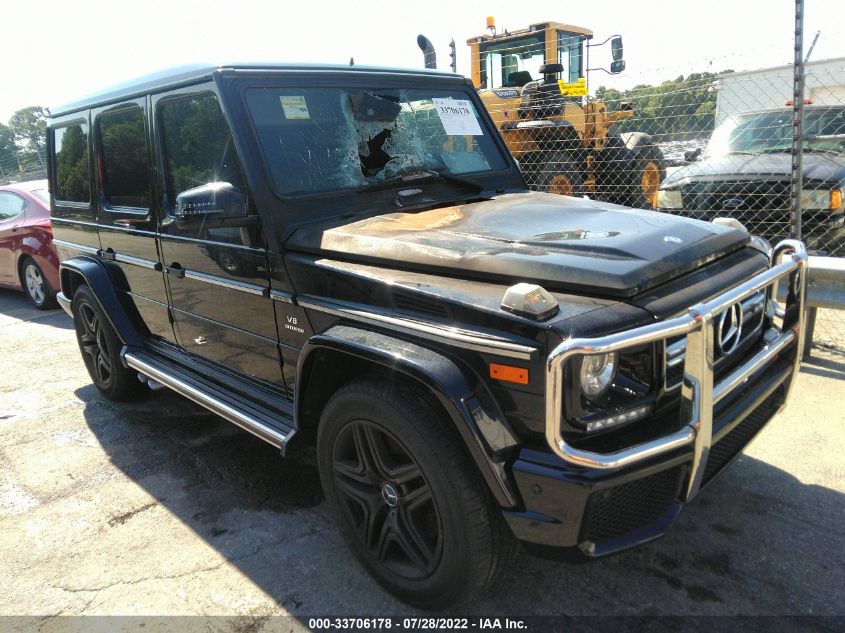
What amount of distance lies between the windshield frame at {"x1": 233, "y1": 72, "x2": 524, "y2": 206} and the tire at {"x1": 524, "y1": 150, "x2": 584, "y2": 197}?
492 cm

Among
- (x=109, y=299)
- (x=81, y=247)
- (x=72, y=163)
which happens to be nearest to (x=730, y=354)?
(x=109, y=299)

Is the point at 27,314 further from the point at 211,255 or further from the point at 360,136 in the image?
the point at 360,136

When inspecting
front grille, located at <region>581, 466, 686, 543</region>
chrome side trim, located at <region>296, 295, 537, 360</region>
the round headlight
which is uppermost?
chrome side trim, located at <region>296, 295, 537, 360</region>

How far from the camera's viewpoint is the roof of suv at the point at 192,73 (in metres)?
3.04

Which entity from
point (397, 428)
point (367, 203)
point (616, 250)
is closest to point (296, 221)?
point (367, 203)

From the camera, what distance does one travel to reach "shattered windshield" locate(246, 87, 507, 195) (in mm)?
2988

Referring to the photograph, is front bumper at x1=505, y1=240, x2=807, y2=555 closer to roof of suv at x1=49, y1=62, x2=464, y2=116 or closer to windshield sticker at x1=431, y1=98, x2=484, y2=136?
windshield sticker at x1=431, y1=98, x2=484, y2=136

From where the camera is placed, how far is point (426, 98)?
3.65 metres

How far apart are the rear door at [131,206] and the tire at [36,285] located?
4242 millimetres

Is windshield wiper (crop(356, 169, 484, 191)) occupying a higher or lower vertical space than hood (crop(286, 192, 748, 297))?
higher

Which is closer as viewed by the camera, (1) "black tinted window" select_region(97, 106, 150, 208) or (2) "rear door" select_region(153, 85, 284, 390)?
(2) "rear door" select_region(153, 85, 284, 390)

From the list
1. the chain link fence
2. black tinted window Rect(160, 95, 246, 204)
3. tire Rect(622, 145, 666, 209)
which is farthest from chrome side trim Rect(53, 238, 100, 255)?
tire Rect(622, 145, 666, 209)

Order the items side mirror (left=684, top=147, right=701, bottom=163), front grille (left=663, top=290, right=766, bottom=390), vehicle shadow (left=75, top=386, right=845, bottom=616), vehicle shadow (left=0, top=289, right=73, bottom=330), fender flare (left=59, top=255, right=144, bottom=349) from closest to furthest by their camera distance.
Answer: front grille (left=663, top=290, right=766, bottom=390) < vehicle shadow (left=75, top=386, right=845, bottom=616) < fender flare (left=59, top=255, right=144, bottom=349) < vehicle shadow (left=0, top=289, right=73, bottom=330) < side mirror (left=684, top=147, right=701, bottom=163)

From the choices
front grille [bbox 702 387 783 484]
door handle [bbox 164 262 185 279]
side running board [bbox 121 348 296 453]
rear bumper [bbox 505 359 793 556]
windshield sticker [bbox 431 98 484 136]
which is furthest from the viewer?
windshield sticker [bbox 431 98 484 136]
